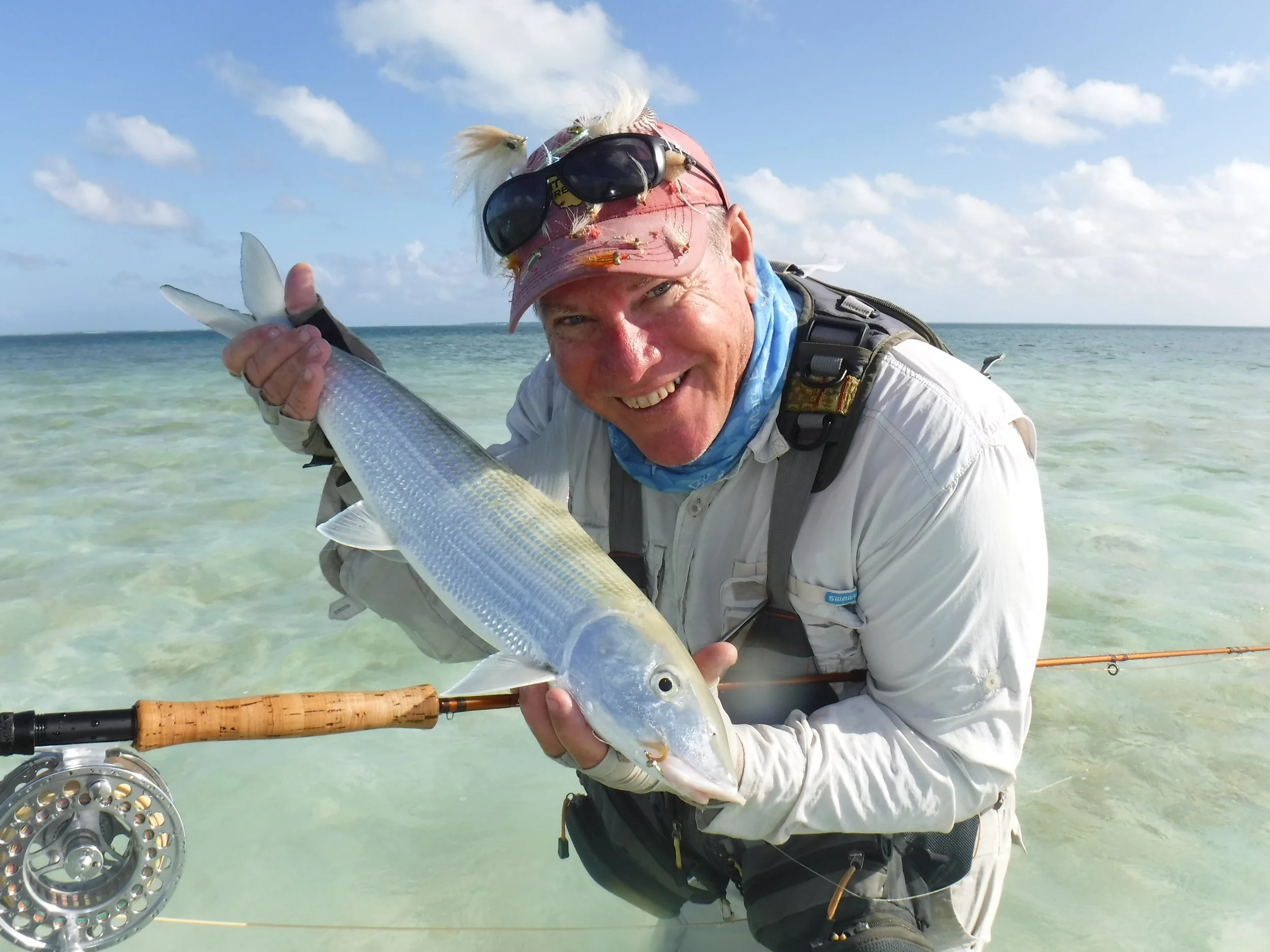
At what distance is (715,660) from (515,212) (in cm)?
124

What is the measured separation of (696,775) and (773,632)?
0.71m

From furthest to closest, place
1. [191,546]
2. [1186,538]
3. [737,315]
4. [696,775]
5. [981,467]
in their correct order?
[1186,538], [191,546], [737,315], [981,467], [696,775]

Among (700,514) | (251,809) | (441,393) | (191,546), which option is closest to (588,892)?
(251,809)

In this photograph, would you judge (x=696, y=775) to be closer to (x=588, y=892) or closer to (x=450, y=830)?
(x=588, y=892)

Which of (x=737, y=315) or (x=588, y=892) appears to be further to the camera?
(x=588, y=892)

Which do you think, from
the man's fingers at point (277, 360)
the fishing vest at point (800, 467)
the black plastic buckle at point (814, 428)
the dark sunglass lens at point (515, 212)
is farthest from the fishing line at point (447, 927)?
the dark sunglass lens at point (515, 212)

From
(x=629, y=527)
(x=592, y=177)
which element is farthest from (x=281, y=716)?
(x=592, y=177)

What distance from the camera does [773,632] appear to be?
2.26 meters

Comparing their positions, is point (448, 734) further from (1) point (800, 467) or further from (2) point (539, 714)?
(1) point (800, 467)

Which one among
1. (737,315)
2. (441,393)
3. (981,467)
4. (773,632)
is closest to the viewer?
(981,467)

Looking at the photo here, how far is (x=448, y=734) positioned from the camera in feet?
14.3

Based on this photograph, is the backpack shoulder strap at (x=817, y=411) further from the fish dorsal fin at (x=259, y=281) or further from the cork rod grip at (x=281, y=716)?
the fish dorsal fin at (x=259, y=281)

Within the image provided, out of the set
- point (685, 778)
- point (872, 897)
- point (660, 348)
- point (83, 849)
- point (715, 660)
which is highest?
point (660, 348)

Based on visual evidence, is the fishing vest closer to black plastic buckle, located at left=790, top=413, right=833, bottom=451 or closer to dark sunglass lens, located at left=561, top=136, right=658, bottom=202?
black plastic buckle, located at left=790, top=413, right=833, bottom=451
